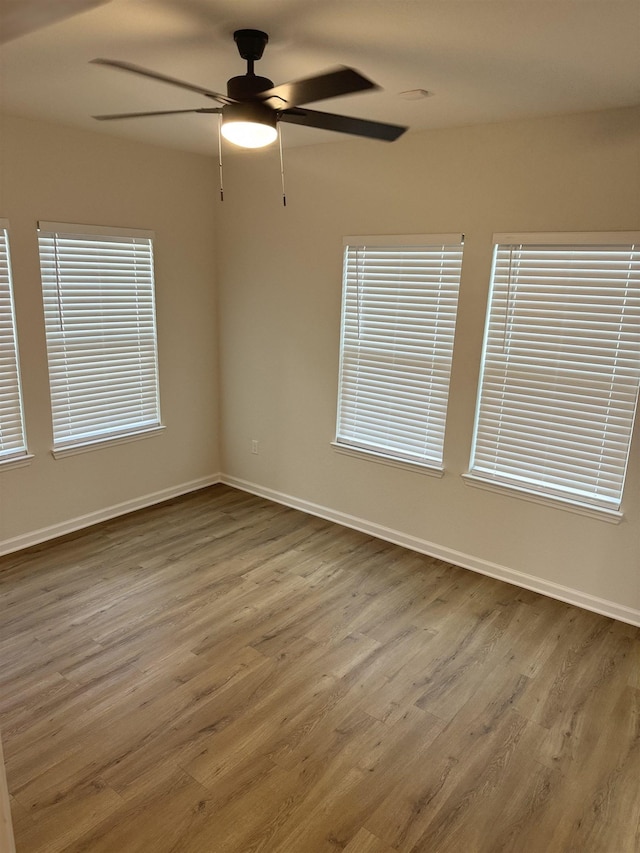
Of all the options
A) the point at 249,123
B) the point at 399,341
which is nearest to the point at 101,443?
the point at 399,341

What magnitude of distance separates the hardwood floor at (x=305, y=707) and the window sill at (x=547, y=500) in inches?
23.3

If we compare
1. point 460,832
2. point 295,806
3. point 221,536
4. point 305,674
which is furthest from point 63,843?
point 221,536

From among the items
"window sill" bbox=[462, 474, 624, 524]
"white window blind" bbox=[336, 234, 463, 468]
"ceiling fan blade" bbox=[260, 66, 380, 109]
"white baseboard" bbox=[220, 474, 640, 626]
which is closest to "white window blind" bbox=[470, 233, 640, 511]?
"window sill" bbox=[462, 474, 624, 524]

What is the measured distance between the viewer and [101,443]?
165 inches

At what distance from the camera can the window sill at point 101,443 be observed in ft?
13.0

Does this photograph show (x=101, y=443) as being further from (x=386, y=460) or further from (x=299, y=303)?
(x=386, y=460)

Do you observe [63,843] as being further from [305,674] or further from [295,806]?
[305,674]

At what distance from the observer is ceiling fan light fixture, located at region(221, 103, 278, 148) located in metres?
1.99

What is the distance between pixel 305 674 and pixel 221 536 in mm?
→ 1597

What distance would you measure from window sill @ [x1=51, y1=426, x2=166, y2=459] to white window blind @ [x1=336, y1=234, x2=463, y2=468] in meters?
1.56

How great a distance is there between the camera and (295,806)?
2059mm

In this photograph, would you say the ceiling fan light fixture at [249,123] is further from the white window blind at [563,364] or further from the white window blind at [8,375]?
the white window blind at [8,375]

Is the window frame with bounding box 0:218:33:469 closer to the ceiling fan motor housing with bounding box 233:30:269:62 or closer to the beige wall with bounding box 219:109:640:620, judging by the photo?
the beige wall with bounding box 219:109:640:620

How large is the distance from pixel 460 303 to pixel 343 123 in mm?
1613
